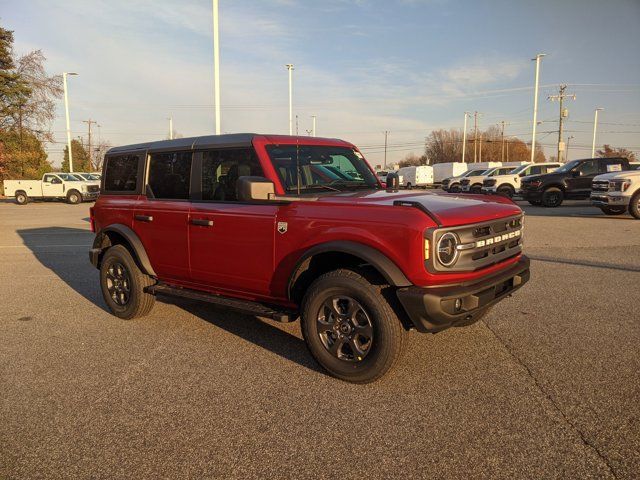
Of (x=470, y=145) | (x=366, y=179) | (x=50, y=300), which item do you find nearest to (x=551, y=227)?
(x=366, y=179)

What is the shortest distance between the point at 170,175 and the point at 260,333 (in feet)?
6.37

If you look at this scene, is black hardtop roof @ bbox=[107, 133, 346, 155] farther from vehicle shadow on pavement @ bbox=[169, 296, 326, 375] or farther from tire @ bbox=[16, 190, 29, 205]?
tire @ bbox=[16, 190, 29, 205]

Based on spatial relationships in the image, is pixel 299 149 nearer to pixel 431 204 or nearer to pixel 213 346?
pixel 431 204

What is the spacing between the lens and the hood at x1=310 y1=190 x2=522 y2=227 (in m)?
3.46

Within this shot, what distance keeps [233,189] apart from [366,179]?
142 cm

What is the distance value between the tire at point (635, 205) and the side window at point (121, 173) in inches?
567

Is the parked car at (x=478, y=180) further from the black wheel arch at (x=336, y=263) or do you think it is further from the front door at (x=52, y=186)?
the black wheel arch at (x=336, y=263)

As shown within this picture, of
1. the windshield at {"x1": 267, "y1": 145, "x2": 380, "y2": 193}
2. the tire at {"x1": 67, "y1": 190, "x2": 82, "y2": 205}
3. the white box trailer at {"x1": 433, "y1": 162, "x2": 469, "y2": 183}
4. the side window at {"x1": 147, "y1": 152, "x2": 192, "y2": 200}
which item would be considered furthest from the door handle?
the white box trailer at {"x1": 433, "y1": 162, "x2": 469, "y2": 183}

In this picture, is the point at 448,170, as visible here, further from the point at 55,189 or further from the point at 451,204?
the point at 451,204

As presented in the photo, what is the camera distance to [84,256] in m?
9.82

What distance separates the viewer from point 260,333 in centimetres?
487

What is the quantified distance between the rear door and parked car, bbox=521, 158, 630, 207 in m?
18.2

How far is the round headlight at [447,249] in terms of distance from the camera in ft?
10.9

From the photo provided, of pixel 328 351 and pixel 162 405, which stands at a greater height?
pixel 328 351
